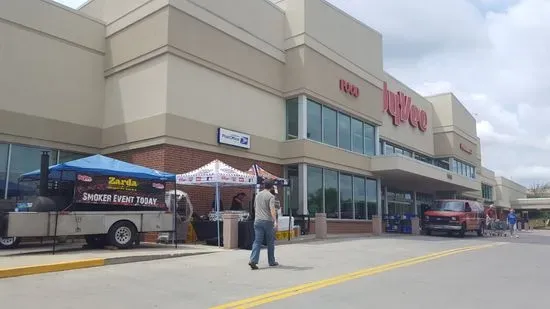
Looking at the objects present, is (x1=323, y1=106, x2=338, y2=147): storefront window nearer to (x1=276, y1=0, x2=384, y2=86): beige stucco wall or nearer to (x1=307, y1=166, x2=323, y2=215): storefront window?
(x1=307, y1=166, x2=323, y2=215): storefront window

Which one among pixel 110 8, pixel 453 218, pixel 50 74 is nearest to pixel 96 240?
pixel 50 74

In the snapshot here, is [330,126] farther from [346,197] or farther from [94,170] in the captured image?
[94,170]

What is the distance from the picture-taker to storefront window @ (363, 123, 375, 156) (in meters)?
29.0

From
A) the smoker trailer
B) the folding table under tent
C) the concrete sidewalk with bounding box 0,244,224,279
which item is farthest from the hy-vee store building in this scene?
the concrete sidewalk with bounding box 0,244,224,279

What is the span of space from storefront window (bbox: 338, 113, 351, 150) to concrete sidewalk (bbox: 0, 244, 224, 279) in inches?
512

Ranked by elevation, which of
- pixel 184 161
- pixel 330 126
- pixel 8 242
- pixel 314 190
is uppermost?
pixel 330 126

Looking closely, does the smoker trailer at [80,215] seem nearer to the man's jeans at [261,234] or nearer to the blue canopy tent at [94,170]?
the blue canopy tent at [94,170]

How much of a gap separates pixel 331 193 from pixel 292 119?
395 centimetres

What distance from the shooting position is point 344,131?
88.8 ft

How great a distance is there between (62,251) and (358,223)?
52.9ft

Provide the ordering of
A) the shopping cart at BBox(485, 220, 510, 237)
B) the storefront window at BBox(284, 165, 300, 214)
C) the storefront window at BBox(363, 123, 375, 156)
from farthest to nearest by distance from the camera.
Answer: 1. the shopping cart at BBox(485, 220, 510, 237)
2. the storefront window at BBox(363, 123, 375, 156)
3. the storefront window at BBox(284, 165, 300, 214)

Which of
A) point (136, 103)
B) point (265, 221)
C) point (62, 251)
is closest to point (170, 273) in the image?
point (265, 221)

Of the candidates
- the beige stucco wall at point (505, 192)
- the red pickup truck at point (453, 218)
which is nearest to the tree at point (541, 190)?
the beige stucco wall at point (505, 192)

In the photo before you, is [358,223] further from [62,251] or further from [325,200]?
[62,251]
